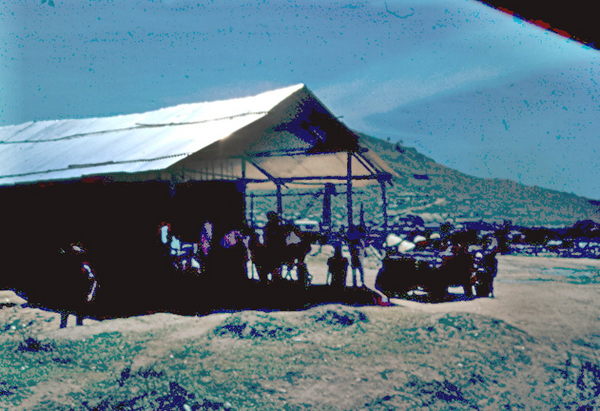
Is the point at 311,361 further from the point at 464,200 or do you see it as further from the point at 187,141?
the point at 464,200

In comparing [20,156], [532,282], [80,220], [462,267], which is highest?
[20,156]

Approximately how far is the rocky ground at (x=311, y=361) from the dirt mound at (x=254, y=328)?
2 centimetres

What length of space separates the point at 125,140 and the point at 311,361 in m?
7.81

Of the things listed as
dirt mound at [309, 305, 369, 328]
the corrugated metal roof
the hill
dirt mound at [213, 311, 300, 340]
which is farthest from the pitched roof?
the hill

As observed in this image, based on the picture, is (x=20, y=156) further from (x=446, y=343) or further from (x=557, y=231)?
(x=557, y=231)

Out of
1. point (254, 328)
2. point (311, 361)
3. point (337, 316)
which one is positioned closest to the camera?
point (311, 361)

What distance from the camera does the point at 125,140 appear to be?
32.5ft

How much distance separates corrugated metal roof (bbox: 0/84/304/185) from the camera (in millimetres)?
7891

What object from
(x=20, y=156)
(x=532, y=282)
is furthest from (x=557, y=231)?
(x=20, y=156)

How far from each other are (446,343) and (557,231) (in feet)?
66.4

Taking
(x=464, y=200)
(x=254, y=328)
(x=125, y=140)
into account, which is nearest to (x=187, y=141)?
(x=125, y=140)

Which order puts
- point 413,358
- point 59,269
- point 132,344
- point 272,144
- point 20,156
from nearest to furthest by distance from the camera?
point 413,358, point 132,344, point 59,269, point 20,156, point 272,144

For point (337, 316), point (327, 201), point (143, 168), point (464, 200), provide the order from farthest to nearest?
point (464, 200)
point (327, 201)
point (143, 168)
point (337, 316)

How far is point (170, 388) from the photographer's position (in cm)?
410
